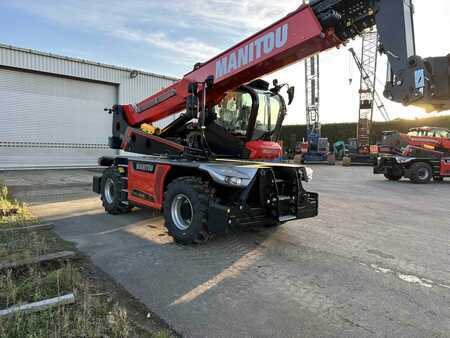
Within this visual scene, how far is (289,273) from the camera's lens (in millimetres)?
4371

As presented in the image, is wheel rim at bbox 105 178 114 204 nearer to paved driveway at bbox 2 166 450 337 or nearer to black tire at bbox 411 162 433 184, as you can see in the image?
paved driveway at bbox 2 166 450 337

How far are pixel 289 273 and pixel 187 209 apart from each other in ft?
6.55

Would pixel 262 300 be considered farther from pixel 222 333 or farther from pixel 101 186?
pixel 101 186

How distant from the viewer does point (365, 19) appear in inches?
189

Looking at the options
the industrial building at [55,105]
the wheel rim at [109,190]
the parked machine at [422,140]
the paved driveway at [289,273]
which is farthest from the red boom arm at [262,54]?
the parked machine at [422,140]

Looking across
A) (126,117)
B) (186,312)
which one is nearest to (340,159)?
(126,117)

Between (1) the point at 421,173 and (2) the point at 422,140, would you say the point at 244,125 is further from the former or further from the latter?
(2) the point at 422,140

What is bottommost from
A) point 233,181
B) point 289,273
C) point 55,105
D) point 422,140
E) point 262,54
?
point 289,273

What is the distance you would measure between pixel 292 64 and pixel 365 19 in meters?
1.25

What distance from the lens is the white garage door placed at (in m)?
17.3

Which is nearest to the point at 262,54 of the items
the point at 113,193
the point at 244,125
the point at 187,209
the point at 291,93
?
the point at 244,125

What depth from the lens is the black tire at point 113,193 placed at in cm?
765

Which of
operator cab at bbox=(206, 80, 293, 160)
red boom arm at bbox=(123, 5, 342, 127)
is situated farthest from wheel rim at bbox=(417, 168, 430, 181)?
red boom arm at bbox=(123, 5, 342, 127)

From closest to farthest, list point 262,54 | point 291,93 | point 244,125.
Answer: point 262,54 < point 244,125 < point 291,93
